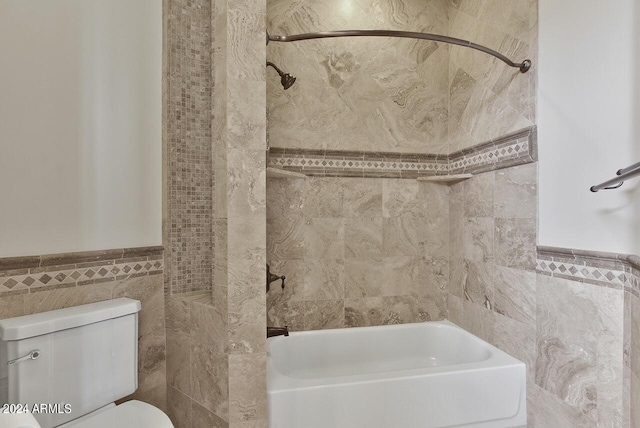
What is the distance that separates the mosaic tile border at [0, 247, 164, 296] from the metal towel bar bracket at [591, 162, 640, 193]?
6.53 ft

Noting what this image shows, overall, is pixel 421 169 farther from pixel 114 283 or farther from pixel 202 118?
pixel 114 283

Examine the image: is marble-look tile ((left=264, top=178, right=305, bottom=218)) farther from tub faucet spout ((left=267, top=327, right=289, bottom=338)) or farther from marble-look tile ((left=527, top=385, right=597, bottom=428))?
marble-look tile ((left=527, top=385, right=597, bottom=428))

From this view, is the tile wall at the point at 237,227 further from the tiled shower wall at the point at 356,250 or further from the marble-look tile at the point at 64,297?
the tiled shower wall at the point at 356,250

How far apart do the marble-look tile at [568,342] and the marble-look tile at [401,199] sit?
993mm

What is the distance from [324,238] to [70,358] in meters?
1.51

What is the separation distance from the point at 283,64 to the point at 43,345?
2.00 metres

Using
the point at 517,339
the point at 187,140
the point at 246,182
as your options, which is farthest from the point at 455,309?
the point at 187,140

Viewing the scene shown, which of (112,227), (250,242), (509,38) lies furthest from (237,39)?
(509,38)

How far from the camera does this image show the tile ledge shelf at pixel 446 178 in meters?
2.25

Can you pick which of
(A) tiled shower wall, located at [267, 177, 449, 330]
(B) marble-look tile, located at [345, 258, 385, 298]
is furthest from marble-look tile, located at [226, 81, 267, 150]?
(B) marble-look tile, located at [345, 258, 385, 298]

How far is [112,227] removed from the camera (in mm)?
1572

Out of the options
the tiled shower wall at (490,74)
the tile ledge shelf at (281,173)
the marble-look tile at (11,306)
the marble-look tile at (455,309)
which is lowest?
the marble-look tile at (455,309)

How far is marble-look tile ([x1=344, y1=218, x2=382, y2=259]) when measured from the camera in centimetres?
239

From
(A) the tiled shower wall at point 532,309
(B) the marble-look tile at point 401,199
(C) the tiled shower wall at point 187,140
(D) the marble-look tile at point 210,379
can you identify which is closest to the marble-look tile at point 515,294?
(A) the tiled shower wall at point 532,309
